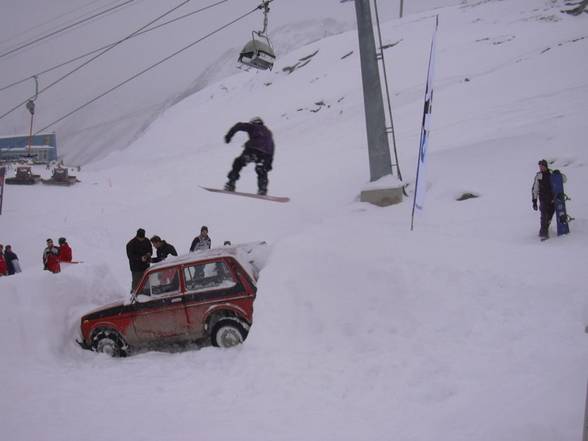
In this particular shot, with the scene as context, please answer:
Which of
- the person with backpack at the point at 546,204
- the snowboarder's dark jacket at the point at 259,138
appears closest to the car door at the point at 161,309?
the snowboarder's dark jacket at the point at 259,138

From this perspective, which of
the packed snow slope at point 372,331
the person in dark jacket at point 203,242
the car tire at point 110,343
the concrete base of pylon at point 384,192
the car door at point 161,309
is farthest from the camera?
the concrete base of pylon at point 384,192

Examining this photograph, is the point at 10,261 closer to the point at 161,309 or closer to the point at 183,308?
the point at 161,309

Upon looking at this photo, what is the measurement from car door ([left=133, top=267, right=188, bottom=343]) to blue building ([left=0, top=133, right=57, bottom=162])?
52119mm

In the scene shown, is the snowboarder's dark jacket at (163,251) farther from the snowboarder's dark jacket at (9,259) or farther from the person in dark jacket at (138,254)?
the snowboarder's dark jacket at (9,259)

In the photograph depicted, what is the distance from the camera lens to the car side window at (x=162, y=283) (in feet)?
23.9

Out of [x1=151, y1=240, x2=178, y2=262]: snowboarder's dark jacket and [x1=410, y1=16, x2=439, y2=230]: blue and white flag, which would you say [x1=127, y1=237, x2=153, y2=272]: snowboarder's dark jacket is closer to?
[x1=151, y1=240, x2=178, y2=262]: snowboarder's dark jacket

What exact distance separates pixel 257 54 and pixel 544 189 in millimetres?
6162

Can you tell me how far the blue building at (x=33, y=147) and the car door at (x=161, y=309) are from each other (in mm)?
52119

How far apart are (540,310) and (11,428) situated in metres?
6.22

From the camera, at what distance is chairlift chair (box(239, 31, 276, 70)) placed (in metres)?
8.99

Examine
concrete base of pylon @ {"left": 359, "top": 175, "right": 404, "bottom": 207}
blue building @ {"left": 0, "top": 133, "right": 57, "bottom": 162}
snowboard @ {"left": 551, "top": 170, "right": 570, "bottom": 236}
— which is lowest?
snowboard @ {"left": 551, "top": 170, "right": 570, "bottom": 236}

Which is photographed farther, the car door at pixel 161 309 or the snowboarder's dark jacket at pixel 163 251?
the snowboarder's dark jacket at pixel 163 251

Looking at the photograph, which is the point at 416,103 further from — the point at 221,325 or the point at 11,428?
the point at 11,428

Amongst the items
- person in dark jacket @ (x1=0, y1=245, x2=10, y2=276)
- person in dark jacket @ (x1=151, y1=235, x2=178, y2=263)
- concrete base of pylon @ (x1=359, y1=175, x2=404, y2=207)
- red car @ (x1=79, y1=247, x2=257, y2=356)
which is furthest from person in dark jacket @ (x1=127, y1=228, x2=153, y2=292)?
concrete base of pylon @ (x1=359, y1=175, x2=404, y2=207)
